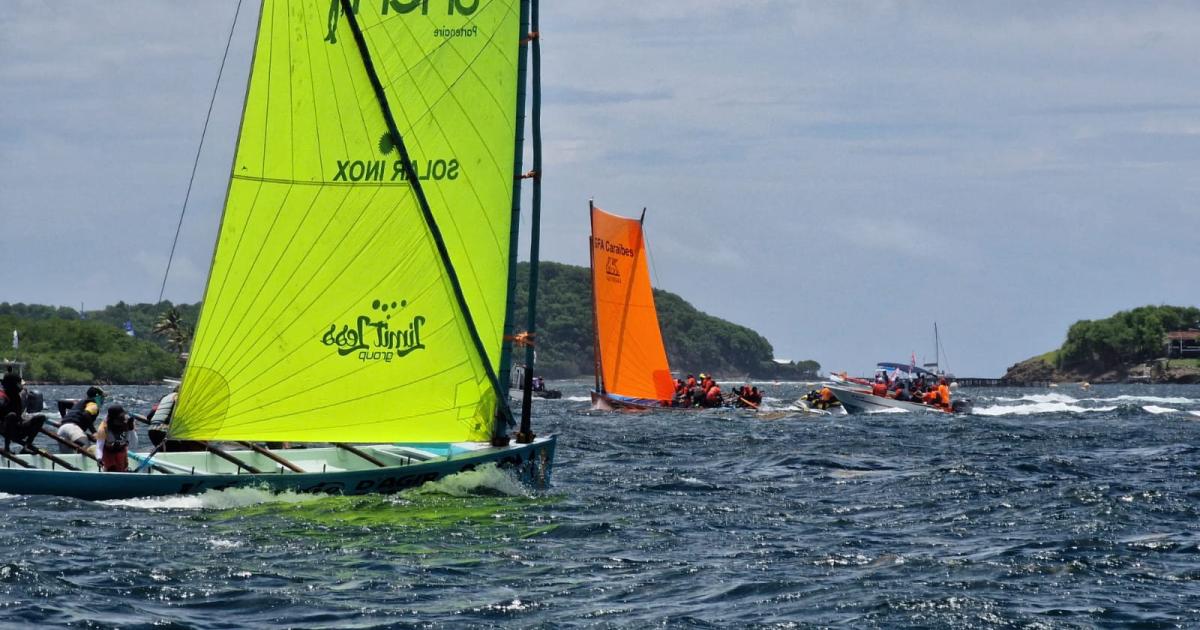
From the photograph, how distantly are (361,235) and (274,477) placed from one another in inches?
171

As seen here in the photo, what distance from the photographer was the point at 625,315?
74.7 m

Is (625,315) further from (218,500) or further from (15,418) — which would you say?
(218,500)

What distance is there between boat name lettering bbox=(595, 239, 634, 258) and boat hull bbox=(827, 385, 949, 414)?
494 inches

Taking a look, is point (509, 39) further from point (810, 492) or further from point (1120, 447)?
point (1120, 447)

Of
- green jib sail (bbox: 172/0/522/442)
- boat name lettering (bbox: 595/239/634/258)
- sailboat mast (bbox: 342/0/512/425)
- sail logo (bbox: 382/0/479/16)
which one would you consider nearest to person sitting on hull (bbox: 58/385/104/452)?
green jib sail (bbox: 172/0/522/442)

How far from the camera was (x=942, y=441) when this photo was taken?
4853 cm

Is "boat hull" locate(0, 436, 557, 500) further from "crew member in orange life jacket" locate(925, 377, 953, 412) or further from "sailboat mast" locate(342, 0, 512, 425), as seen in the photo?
"crew member in orange life jacket" locate(925, 377, 953, 412)

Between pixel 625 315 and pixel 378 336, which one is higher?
pixel 625 315

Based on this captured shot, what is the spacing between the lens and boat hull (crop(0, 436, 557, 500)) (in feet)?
83.8

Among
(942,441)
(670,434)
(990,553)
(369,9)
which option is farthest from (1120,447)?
(369,9)

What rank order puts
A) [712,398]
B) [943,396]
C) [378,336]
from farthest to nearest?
[943,396] < [712,398] < [378,336]

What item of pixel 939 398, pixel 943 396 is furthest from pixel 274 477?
pixel 943 396

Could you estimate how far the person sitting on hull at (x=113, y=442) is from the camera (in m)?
26.2

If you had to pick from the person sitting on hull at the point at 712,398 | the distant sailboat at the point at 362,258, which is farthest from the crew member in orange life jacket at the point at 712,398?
the distant sailboat at the point at 362,258
